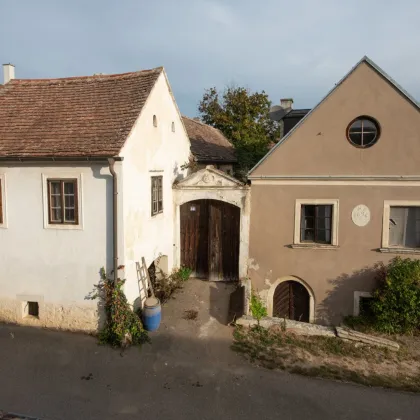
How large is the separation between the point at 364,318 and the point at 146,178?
8400 millimetres

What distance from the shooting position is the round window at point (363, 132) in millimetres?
11359

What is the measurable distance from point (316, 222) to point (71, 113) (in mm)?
8611

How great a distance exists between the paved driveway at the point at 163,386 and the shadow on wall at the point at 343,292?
13.1 ft

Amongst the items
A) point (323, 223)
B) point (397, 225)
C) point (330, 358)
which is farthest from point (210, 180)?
point (330, 358)

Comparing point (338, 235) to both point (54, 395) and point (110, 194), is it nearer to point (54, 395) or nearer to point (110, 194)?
point (110, 194)

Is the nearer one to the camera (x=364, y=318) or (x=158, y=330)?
(x=158, y=330)

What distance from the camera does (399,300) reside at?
420 inches

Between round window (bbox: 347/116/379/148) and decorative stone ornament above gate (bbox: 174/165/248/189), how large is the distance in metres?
3.88

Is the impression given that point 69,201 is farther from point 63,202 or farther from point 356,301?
point 356,301

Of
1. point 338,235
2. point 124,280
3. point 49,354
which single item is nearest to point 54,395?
point 49,354

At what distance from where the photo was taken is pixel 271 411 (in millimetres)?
7250

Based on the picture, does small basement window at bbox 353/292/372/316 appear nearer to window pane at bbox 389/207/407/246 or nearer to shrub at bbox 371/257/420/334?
shrub at bbox 371/257/420/334

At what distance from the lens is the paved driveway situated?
7.21 meters

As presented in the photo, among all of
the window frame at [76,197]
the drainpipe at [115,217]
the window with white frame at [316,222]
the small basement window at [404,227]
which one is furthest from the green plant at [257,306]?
the window frame at [76,197]
